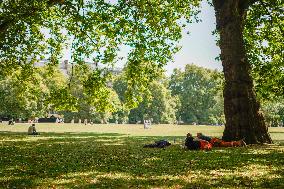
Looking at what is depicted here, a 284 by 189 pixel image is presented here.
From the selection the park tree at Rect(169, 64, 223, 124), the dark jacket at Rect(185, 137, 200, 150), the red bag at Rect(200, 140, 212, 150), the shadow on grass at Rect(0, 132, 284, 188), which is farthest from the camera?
the park tree at Rect(169, 64, 223, 124)

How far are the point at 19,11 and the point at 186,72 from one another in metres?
128

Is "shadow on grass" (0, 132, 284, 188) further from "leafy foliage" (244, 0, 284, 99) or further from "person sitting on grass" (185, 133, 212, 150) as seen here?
"leafy foliage" (244, 0, 284, 99)

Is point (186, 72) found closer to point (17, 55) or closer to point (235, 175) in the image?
point (17, 55)

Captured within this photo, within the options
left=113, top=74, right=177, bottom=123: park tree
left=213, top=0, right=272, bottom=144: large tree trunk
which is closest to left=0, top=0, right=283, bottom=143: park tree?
left=213, top=0, right=272, bottom=144: large tree trunk

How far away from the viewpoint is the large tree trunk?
23.6 meters

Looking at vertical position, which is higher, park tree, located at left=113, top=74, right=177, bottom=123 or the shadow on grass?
park tree, located at left=113, top=74, right=177, bottom=123

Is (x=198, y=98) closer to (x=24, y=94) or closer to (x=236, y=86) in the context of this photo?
(x=24, y=94)

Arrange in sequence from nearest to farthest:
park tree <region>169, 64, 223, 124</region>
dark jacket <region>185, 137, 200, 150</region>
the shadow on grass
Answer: the shadow on grass, dark jacket <region>185, 137, 200, 150</region>, park tree <region>169, 64, 223, 124</region>

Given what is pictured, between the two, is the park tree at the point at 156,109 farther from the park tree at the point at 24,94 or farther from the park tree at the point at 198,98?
the park tree at the point at 24,94

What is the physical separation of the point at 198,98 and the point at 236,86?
4593 inches

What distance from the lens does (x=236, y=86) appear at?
24.2 metres

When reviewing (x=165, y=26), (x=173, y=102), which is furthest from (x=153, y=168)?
(x=173, y=102)

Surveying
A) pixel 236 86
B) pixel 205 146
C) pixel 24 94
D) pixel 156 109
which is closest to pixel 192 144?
pixel 205 146

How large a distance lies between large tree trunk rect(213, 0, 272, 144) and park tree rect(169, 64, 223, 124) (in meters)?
109
